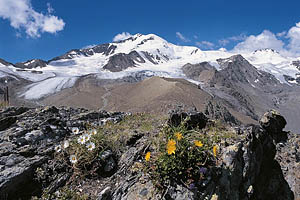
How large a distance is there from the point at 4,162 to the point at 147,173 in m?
2.66

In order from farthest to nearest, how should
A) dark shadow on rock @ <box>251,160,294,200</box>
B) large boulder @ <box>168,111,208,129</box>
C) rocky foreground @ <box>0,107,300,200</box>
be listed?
dark shadow on rock @ <box>251,160,294,200</box>
large boulder @ <box>168,111,208,129</box>
rocky foreground @ <box>0,107,300,200</box>

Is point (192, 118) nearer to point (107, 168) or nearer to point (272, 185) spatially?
point (107, 168)

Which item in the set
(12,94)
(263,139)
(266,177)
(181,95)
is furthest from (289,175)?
(12,94)

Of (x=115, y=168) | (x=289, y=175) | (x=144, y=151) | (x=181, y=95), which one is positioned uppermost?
(x=181, y=95)

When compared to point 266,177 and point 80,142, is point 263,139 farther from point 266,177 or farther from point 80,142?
point 80,142

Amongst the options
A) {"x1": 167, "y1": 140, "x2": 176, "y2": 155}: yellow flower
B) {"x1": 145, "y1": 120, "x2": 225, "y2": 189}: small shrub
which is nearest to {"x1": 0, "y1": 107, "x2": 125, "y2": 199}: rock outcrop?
{"x1": 145, "y1": 120, "x2": 225, "y2": 189}: small shrub

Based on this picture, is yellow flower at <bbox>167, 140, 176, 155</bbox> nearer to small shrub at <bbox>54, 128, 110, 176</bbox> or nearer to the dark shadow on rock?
small shrub at <bbox>54, 128, 110, 176</bbox>

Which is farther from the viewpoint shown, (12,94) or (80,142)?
(12,94)

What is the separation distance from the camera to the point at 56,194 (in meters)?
3.96

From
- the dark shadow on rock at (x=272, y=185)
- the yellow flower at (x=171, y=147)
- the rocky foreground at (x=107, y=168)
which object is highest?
the yellow flower at (x=171, y=147)

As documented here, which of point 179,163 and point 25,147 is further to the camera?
point 25,147

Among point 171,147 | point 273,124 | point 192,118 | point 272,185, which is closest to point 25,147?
point 171,147

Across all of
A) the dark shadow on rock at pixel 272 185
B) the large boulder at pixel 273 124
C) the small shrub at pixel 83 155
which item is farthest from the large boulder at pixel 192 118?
the large boulder at pixel 273 124

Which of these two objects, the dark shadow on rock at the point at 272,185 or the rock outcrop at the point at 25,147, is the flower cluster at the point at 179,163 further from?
the dark shadow on rock at the point at 272,185
